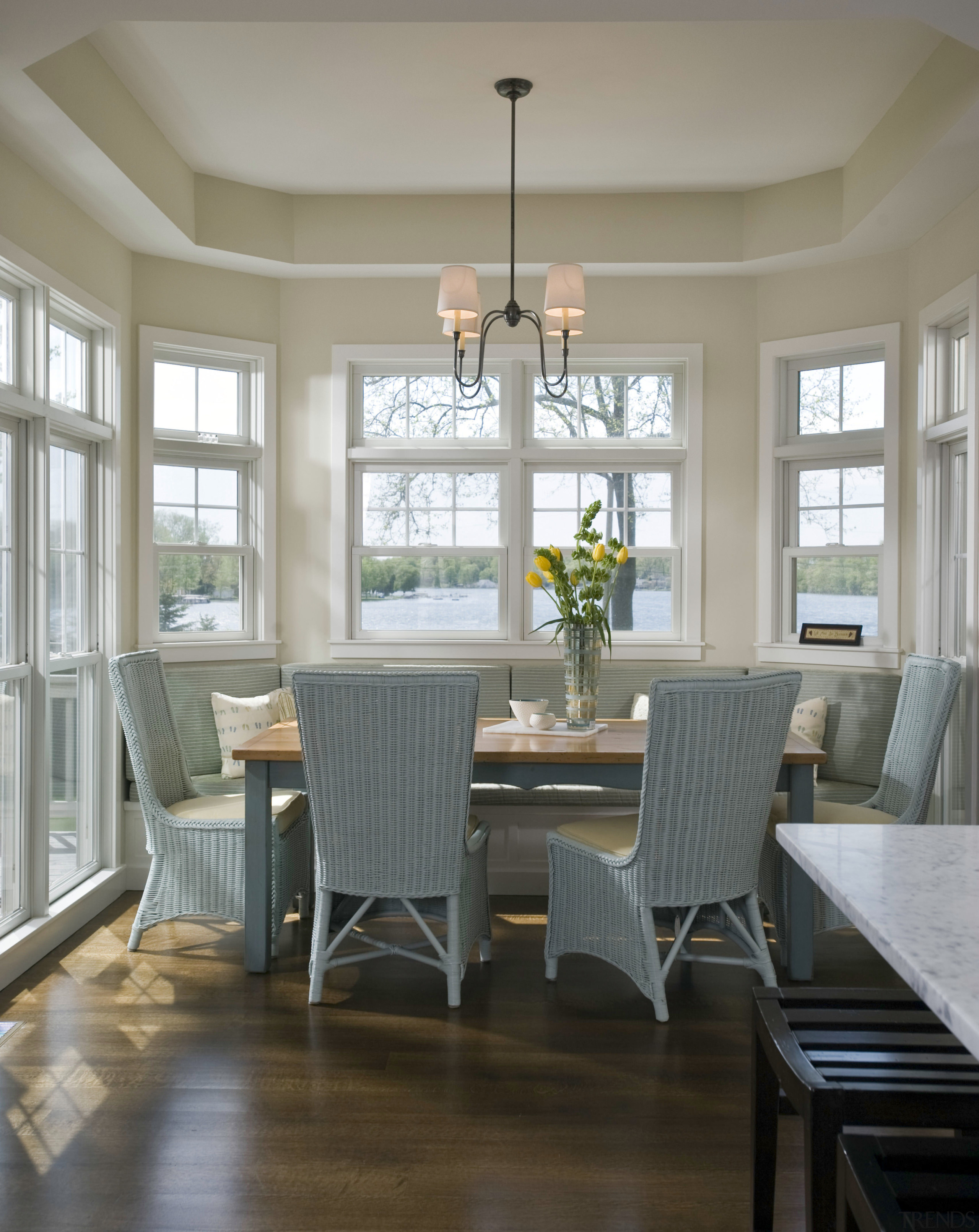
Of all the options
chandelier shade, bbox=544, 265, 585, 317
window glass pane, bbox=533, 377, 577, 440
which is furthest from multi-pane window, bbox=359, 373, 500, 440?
chandelier shade, bbox=544, 265, 585, 317

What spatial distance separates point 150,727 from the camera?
3584 millimetres

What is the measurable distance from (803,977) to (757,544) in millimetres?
2147

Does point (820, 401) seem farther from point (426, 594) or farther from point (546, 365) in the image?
point (426, 594)

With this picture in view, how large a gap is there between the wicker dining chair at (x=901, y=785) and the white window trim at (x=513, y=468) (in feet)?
4.03

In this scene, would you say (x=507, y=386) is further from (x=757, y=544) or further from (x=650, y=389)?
(x=757, y=544)

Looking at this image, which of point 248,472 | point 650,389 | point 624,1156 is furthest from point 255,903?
point 650,389

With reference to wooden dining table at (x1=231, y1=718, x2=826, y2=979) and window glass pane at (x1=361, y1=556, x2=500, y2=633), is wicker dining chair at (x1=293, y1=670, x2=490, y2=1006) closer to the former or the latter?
wooden dining table at (x1=231, y1=718, x2=826, y2=979)

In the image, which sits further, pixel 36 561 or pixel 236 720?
pixel 236 720

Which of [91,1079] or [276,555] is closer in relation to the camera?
[91,1079]

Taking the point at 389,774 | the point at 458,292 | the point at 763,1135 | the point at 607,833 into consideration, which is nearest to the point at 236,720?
the point at 389,774

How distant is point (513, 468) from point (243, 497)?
4.27ft

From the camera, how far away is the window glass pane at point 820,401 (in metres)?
4.58

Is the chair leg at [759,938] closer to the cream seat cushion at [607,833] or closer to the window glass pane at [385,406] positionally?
the cream seat cushion at [607,833]

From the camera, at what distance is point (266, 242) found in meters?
4.43
